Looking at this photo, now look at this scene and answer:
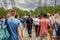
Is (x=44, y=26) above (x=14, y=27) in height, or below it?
below

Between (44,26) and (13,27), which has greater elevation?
(13,27)

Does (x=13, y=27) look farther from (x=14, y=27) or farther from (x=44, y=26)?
(x=44, y=26)

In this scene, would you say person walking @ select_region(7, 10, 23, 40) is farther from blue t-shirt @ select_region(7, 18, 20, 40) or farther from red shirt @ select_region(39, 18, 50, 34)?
red shirt @ select_region(39, 18, 50, 34)

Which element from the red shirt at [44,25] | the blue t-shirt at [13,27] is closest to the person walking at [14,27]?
the blue t-shirt at [13,27]

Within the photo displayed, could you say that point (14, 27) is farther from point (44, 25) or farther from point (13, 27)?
point (44, 25)

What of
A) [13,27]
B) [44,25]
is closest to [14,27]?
[13,27]

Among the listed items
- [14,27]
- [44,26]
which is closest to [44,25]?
[44,26]

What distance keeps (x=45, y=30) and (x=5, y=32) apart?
4.59 m

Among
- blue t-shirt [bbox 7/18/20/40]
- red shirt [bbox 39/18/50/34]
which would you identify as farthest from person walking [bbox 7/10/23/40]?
red shirt [bbox 39/18/50/34]

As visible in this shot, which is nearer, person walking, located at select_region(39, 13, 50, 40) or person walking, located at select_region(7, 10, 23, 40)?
person walking, located at select_region(7, 10, 23, 40)

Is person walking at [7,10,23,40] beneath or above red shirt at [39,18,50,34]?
above

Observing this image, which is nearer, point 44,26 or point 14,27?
point 14,27

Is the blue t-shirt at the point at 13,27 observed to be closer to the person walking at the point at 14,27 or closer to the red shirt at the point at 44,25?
the person walking at the point at 14,27

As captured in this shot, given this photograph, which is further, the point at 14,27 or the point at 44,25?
the point at 44,25
